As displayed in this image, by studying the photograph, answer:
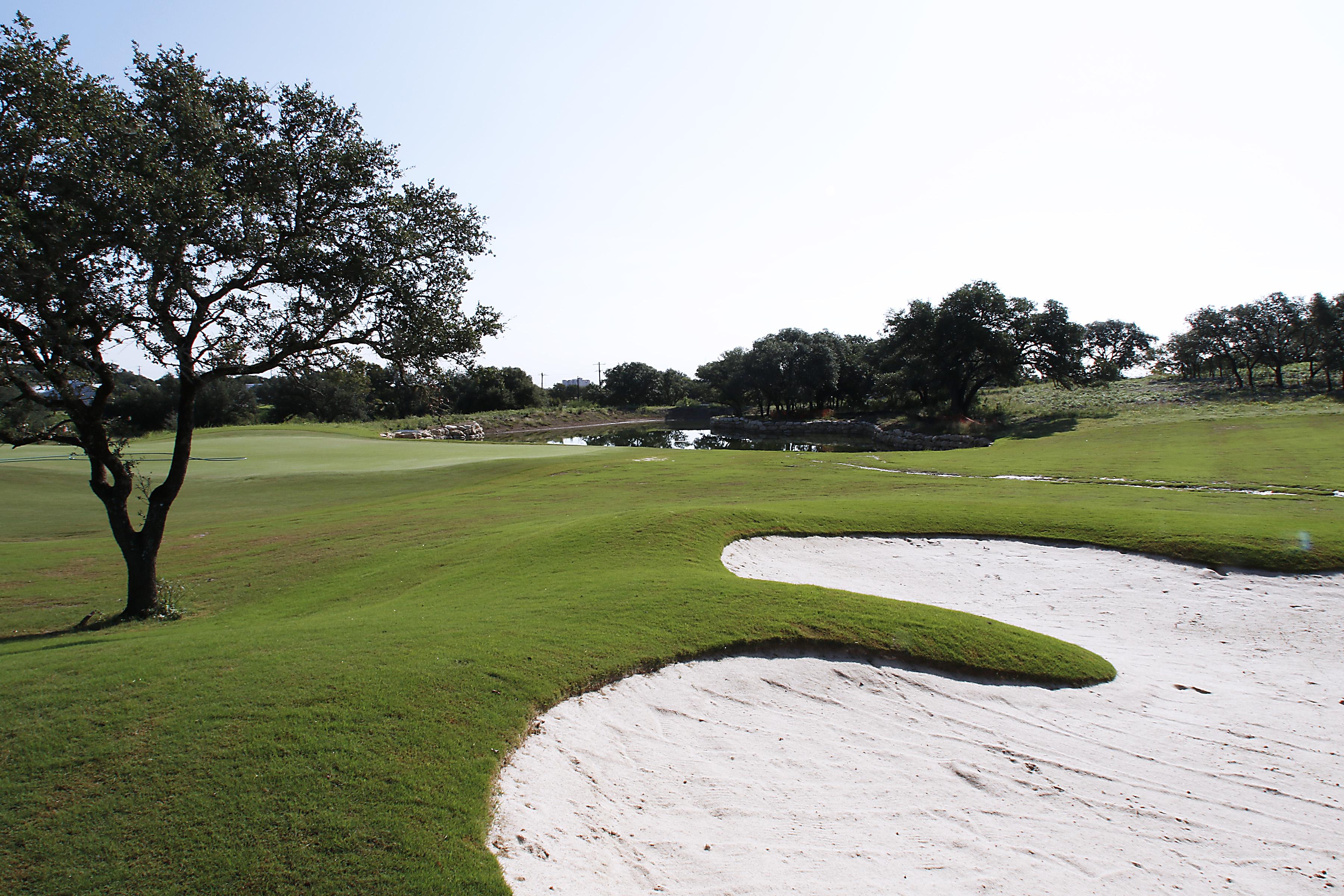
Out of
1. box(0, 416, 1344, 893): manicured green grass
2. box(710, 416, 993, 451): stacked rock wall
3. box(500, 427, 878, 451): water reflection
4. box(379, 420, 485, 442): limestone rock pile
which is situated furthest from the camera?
box(379, 420, 485, 442): limestone rock pile

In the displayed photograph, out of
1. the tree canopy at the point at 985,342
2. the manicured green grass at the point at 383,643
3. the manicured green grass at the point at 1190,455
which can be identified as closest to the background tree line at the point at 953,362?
the tree canopy at the point at 985,342

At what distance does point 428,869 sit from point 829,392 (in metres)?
93.1

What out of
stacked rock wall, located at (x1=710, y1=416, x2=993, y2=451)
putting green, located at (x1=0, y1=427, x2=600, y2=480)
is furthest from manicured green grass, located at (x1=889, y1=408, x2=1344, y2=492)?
putting green, located at (x1=0, y1=427, x2=600, y2=480)

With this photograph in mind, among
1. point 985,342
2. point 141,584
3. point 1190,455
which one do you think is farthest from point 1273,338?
point 141,584

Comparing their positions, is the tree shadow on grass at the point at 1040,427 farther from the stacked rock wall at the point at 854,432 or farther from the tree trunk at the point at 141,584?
the tree trunk at the point at 141,584

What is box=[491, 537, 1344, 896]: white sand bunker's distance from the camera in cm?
517

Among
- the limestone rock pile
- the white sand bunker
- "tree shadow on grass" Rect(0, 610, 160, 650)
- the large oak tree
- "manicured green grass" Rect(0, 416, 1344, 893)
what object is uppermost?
the large oak tree

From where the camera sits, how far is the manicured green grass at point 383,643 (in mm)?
4652

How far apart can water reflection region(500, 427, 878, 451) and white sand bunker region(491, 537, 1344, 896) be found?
140ft

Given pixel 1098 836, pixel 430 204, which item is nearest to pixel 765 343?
pixel 430 204

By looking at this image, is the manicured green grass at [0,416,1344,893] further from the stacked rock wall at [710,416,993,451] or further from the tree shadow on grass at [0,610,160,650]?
the stacked rock wall at [710,416,993,451]

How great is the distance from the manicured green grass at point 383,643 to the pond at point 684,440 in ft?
112

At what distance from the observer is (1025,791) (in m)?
6.33

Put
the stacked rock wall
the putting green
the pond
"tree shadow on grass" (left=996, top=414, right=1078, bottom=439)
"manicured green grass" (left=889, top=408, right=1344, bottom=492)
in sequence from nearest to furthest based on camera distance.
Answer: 1. "manicured green grass" (left=889, top=408, right=1344, bottom=492)
2. the putting green
3. "tree shadow on grass" (left=996, top=414, right=1078, bottom=439)
4. the stacked rock wall
5. the pond
